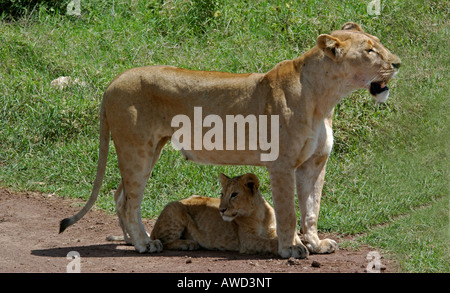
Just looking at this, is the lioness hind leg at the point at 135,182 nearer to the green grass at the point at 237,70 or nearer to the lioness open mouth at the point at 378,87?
the green grass at the point at 237,70

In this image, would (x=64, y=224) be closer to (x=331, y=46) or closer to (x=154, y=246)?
(x=154, y=246)

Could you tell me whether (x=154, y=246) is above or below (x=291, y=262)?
above

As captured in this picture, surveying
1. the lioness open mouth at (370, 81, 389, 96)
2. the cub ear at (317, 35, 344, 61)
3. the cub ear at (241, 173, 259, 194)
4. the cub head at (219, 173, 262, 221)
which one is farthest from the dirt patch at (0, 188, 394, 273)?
the cub ear at (317, 35, 344, 61)

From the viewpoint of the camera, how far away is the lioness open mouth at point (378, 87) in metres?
5.83

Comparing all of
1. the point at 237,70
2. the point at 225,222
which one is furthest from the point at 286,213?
the point at 237,70

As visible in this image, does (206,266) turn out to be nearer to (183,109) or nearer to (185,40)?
(183,109)

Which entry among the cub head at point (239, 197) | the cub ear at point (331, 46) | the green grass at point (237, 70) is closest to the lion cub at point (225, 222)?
the cub head at point (239, 197)

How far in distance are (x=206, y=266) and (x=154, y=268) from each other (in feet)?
1.22

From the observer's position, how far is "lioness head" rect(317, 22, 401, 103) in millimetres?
5758

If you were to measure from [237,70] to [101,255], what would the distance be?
3.67 metres

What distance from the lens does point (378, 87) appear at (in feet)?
19.2

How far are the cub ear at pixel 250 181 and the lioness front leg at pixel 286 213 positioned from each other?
37 centimetres

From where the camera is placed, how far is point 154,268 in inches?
220

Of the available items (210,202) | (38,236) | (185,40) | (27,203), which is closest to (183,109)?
(210,202)
